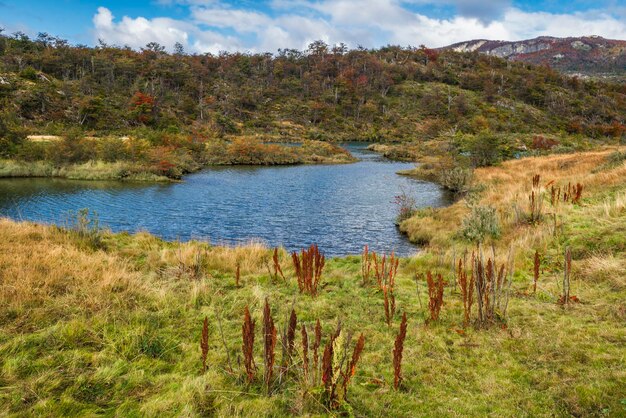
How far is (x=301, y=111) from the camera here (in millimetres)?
102812

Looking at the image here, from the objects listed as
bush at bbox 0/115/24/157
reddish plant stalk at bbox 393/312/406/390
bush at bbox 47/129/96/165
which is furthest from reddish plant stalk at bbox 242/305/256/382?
bush at bbox 0/115/24/157

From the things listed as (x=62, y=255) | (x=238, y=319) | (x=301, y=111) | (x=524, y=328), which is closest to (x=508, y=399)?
(x=524, y=328)

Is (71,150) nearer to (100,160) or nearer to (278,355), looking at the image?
(100,160)

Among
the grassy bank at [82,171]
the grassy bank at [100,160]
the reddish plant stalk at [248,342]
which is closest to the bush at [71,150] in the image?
the grassy bank at [100,160]

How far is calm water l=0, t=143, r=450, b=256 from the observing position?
63.0 feet

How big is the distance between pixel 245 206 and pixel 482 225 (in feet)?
51.9

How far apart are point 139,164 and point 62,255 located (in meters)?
31.4

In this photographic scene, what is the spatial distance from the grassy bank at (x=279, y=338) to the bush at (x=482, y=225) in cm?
350

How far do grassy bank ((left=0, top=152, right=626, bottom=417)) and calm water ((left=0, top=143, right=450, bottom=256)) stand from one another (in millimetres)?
7415

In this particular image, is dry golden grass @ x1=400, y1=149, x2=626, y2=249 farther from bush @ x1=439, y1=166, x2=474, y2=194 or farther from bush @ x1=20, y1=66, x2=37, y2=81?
bush @ x1=20, y1=66, x2=37, y2=81

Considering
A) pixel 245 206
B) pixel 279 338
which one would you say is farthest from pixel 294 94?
pixel 279 338

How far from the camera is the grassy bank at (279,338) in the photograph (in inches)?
159

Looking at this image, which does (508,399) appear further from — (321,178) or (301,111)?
(301,111)

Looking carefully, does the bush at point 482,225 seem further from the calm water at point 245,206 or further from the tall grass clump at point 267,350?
the tall grass clump at point 267,350
